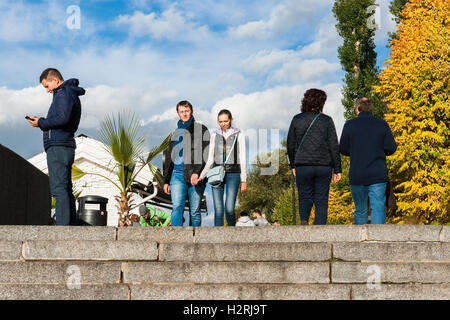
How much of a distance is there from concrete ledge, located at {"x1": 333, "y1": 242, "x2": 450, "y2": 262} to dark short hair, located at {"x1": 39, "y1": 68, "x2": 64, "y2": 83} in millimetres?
3974

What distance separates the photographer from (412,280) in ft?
17.6

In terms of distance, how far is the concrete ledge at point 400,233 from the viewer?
6094 mm

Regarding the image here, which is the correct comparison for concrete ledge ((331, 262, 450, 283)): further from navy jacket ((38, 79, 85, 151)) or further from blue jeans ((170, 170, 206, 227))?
navy jacket ((38, 79, 85, 151))

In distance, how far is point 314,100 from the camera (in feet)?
22.9

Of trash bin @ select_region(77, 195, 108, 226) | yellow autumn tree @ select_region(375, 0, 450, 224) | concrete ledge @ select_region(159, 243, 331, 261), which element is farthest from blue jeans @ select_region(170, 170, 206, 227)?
yellow autumn tree @ select_region(375, 0, 450, 224)

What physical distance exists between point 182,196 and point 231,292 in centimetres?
225

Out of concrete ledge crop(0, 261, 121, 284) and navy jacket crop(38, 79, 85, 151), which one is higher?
navy jacket crop(38, 79, 85, 151)

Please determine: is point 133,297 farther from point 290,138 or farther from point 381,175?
point 381,175

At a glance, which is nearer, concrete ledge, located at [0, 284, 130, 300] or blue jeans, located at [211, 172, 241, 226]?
concrete ledge, located at [0, 284, 130, 300]

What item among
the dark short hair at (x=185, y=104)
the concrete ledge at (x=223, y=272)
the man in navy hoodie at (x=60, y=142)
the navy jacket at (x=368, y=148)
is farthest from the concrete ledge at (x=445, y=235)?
the man in navy hoodie at (x=60, y=142)

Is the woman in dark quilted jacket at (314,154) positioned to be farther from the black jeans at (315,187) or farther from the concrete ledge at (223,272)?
the concrete ledge at (223,272)

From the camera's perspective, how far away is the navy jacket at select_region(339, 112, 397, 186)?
22.2ft

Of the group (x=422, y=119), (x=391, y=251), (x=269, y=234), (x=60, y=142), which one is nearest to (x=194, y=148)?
(x=60, y=142)

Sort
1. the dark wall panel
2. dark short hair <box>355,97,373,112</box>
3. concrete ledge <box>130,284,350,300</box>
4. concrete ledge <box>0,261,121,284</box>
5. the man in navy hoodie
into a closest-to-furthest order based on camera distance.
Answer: concrete ledge <box>130,284,350,300</box>, concrete ledge <box>0,261,121,284</box>, the man in navy hoodie, dark short hair <box>355,97,373,112</box>, the dark wall panel
